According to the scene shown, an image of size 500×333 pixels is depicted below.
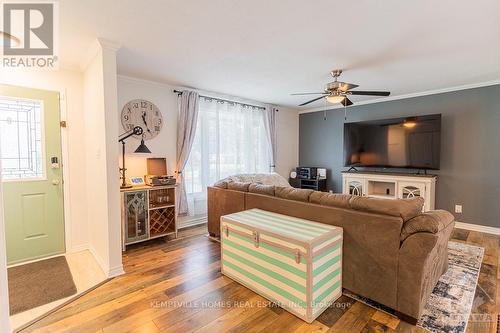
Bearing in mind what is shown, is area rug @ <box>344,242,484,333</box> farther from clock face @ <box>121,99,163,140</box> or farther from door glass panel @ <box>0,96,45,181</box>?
door glass panel @ <box>0,96,45,181</box>

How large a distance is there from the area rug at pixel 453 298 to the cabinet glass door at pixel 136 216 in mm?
2586

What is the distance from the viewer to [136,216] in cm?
327

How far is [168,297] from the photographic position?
2197 millimetres

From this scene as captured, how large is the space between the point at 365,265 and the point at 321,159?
13.5ft

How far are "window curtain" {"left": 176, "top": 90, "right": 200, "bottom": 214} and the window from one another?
0.16m

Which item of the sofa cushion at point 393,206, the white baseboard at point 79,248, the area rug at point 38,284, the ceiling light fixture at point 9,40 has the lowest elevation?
the area rug at point 38,284

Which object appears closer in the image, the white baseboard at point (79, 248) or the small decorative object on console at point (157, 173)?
the white baseboard at point (79, 248)

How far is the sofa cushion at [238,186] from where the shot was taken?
125 inches

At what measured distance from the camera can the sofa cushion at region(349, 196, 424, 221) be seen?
6.26ft

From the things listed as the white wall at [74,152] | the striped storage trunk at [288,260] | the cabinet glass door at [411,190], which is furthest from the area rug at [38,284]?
the cabinet glass door at [411,190]

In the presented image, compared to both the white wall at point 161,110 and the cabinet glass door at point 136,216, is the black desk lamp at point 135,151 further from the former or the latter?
the cabinet glass door at point 136,216

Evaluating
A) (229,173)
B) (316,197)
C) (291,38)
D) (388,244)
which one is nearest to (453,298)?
(388,244)

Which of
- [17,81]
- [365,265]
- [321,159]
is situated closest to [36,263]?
[17,81]

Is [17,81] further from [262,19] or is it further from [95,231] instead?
[262,19]
